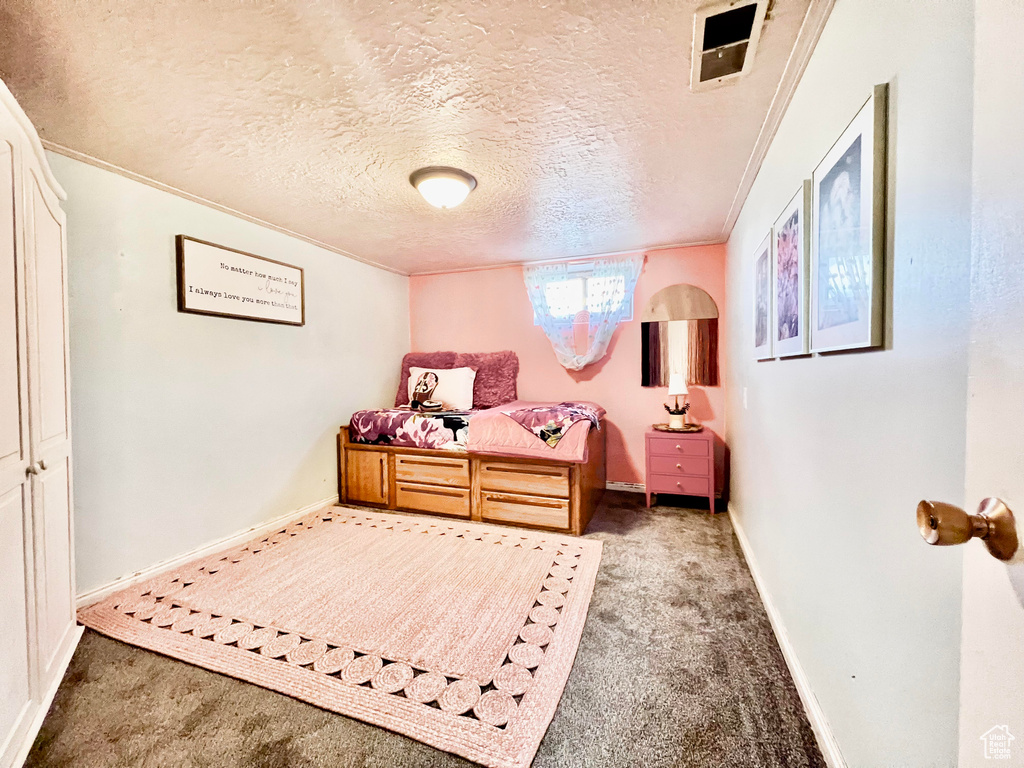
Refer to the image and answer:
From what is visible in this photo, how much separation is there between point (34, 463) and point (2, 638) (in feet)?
1.72


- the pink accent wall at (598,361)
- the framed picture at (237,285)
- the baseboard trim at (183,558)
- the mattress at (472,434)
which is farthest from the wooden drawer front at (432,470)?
the framed picture at (237,285)

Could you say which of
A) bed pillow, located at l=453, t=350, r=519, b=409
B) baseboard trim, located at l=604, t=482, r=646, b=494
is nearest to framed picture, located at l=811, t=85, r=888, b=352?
baseboard trim, located at l=604, t=482, r=646, b=494

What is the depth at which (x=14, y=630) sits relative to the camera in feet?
3.89

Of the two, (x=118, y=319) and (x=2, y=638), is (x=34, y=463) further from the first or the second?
(x=118, y=319)

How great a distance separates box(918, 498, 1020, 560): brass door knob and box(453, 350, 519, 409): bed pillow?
3358 mm

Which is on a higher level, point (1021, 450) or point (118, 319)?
point (118, 319)

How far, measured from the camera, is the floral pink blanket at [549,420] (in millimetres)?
2779

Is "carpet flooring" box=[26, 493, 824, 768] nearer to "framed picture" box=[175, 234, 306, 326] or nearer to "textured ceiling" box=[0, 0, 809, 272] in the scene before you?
"framed picture" box=[175, 234, 306, 326]

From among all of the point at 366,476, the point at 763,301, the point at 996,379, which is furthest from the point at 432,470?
the point at 996,379

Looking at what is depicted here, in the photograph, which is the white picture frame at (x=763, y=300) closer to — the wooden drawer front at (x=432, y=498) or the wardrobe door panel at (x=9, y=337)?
the wooden drawer front at (x=432, y=498)

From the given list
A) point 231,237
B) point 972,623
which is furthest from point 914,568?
point 231,237

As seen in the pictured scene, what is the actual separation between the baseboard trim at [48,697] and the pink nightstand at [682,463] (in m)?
3.24

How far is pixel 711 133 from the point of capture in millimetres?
1776

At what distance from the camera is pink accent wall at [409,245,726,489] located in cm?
346
